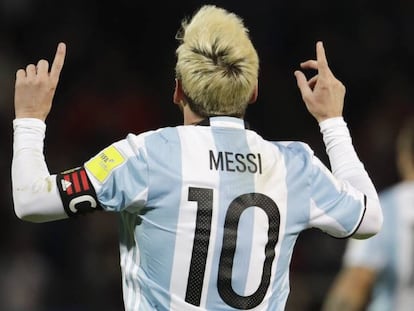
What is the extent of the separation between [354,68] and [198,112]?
738cm

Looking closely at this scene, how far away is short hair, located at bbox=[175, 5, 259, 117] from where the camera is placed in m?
3.42

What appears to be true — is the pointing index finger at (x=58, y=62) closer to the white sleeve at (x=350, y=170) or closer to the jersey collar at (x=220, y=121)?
the jersey collar at (x=220, y=121)

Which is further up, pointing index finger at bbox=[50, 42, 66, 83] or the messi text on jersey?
pointing index finger at bbox=[50, 42, 66, 83]

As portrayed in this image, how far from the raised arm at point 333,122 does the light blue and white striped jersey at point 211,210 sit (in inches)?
3.8

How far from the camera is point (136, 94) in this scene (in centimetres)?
972

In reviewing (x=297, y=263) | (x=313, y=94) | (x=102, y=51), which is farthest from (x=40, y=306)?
(x=313, y=94)

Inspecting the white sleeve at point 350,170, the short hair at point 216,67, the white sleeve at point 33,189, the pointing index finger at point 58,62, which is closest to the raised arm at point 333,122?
the white sleeve at point 350,170

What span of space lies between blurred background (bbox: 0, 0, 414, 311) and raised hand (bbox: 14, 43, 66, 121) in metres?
4.61

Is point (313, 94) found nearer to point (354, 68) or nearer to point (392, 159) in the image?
point (392, 159)

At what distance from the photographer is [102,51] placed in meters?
10.2

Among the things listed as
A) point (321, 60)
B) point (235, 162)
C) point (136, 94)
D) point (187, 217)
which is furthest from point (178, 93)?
point (136, 94)

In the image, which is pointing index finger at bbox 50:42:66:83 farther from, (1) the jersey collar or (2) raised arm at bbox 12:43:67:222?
(1) the jersey collar

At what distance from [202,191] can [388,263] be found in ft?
7.15

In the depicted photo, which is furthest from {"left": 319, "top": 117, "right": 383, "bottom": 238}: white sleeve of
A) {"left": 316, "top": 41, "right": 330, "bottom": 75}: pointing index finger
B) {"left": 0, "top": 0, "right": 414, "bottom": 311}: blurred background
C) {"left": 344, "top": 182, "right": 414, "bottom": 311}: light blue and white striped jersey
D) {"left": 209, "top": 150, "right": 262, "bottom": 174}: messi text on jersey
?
{"left": 0, "top": 0, "right": 414, "bottom": 311}: blurred background
